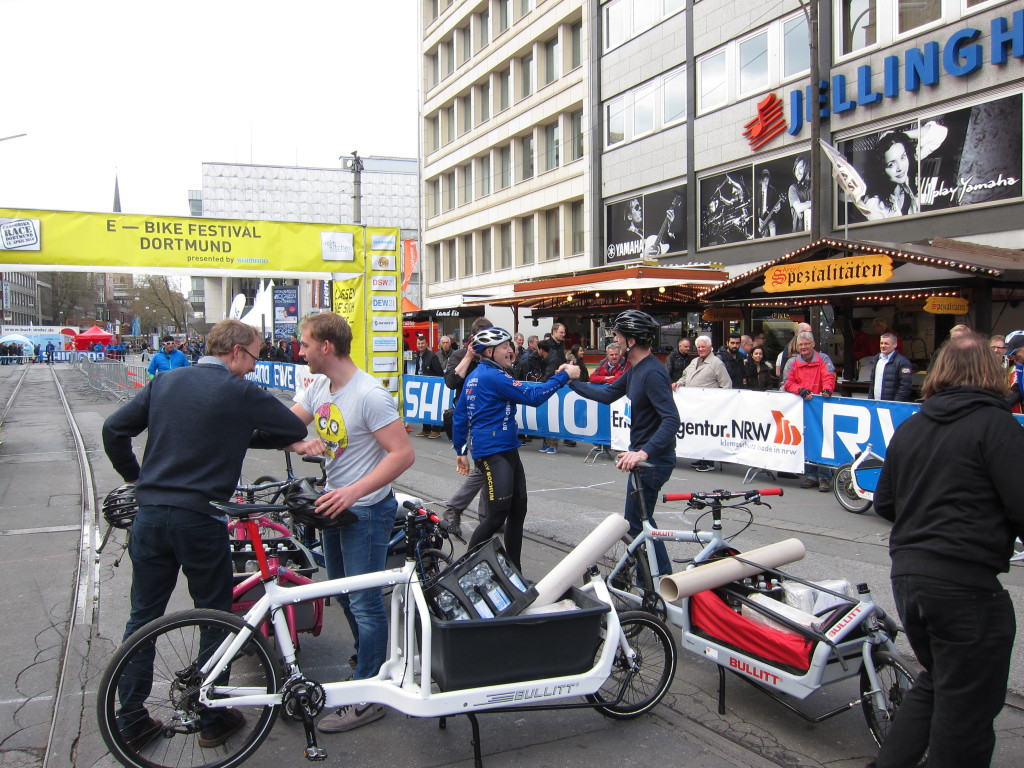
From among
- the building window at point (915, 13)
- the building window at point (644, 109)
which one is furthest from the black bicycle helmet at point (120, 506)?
the building window at point (644, 109)

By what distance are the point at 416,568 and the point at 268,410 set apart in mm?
962

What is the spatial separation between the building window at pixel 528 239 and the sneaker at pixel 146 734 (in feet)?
103

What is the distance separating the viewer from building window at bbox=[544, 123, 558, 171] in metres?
32.4

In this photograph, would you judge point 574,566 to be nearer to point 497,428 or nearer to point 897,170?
point 497,428

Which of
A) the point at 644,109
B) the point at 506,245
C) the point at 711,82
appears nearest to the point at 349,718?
the point at 711,82

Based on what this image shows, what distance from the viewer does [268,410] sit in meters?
3.62

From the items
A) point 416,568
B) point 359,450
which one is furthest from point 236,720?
point 359,450

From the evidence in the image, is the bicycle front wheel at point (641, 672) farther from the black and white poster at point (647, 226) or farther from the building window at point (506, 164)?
the building window at point (506, 164)

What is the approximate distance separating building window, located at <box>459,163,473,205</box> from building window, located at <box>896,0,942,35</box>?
24.0 metres

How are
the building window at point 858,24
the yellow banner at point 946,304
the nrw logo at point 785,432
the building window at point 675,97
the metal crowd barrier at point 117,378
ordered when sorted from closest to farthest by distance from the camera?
the nrw logo at point 785,432, the yellow banner at point 946,304, the building window at point 858,24, the building window at point 675,97, the metal crowd barrier at point 117,378

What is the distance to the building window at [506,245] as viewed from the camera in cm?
3622

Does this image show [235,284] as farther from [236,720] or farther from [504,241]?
[236,720]

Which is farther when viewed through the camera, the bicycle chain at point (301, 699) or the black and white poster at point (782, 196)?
the black and white poster at point (782, 196)

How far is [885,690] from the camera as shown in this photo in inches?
138
